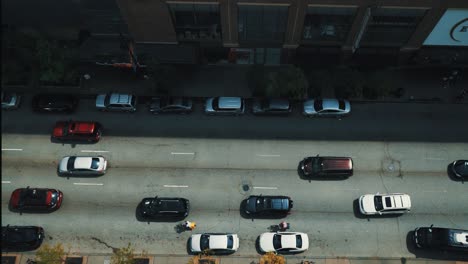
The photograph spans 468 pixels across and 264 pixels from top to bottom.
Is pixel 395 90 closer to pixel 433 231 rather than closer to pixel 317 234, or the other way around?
pixel 433 231

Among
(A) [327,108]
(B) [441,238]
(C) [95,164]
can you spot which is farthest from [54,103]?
(B) [441,238]

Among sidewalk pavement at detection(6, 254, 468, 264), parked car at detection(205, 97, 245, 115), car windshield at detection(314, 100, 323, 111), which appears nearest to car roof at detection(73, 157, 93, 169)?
sidewalk pavement at detection(6, 254, 468, 264)

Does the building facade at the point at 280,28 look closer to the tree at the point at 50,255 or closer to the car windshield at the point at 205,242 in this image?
the car windshield at the point at 205,242

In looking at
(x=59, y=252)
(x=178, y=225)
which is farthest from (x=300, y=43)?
(x=59, y=252)

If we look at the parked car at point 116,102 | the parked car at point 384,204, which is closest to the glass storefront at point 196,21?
the parked car at point 116,102

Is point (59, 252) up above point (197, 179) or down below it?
below

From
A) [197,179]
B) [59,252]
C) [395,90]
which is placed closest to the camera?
[59,252]

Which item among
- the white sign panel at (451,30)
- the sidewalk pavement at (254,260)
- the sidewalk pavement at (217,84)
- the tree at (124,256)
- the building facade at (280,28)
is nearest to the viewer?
the tree at (124,256)
